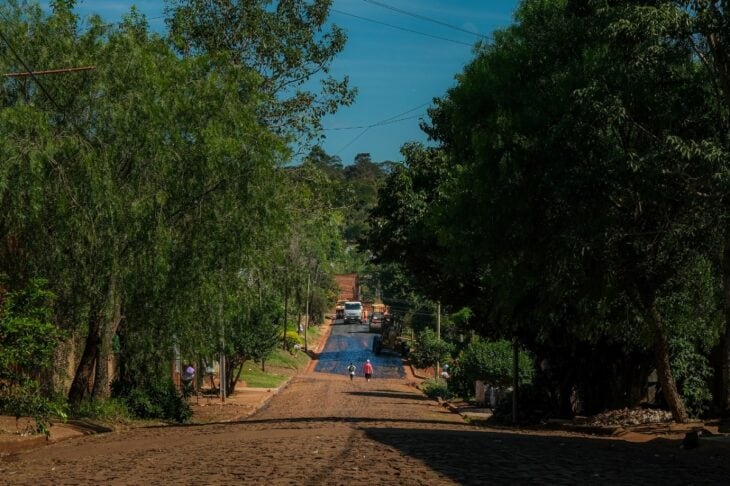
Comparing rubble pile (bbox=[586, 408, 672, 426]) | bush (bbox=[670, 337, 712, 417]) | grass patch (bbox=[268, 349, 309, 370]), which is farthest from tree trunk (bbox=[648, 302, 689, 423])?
grass patch (bbox=[268, 349, 309, 370])

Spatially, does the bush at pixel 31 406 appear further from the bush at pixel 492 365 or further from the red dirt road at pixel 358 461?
the bush at pixel 492 365

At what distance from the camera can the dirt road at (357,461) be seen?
10930 mm

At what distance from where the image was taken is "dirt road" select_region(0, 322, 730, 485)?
1093 cm

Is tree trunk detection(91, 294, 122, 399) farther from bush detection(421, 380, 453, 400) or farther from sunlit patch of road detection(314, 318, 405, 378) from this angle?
sunlit patch of road detection(314, 318, 405, 378)

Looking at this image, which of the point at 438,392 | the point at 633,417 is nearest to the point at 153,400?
the point at 633,417

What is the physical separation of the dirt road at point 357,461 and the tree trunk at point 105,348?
13.0 feet

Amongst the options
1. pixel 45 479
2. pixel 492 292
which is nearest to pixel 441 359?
pixel 492 292

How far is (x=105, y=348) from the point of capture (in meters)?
22.2

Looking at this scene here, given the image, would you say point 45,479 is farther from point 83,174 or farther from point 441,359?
point 441,359

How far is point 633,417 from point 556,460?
38.8 ft

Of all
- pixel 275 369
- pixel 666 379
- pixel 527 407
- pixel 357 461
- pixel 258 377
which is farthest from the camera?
pixel 275 369

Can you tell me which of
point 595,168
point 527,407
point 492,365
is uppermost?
point 595,168

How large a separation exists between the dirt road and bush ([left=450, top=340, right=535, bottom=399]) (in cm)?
3125

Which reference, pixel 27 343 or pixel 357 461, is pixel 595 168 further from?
pixel 27 343
